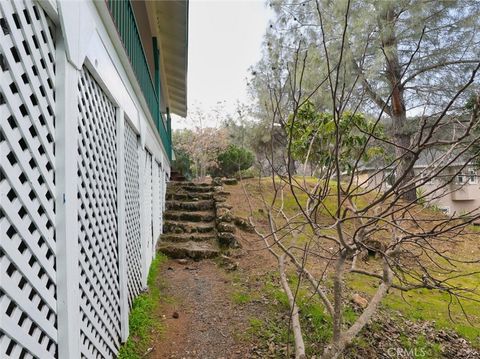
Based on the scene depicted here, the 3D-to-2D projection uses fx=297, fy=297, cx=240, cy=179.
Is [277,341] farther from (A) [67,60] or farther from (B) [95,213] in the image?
(A) [67,60]

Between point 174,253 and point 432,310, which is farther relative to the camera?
point 174,253

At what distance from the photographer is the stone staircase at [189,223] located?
255 inches

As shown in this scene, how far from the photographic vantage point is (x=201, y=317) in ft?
13.5

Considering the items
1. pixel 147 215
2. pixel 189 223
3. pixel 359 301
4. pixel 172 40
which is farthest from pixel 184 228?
pixel 172 40

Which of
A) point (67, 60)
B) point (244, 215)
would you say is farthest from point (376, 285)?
point (67, 60)

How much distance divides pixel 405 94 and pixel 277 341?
30.3 ft

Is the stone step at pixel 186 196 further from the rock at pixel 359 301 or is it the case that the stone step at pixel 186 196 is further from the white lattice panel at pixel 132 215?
the rock at pixel 359 301

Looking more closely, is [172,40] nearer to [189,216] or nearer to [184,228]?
[189,216]

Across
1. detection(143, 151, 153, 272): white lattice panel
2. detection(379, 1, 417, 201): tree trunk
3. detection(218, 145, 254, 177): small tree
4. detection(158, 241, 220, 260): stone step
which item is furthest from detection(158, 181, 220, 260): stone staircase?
detection(218, 145, 254, 177): small tree

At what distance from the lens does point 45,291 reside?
150 cm

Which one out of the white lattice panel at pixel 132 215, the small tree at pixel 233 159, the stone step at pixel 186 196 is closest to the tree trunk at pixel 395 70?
the stone step at pixel 186 196

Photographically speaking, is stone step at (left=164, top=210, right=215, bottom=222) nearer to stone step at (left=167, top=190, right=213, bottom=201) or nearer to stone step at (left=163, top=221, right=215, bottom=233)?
stone step at (left=163, top=221, right=215, bottom=233)

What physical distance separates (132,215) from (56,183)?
2.27 metres

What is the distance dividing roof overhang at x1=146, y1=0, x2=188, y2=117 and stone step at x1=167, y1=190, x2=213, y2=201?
12.8ft
